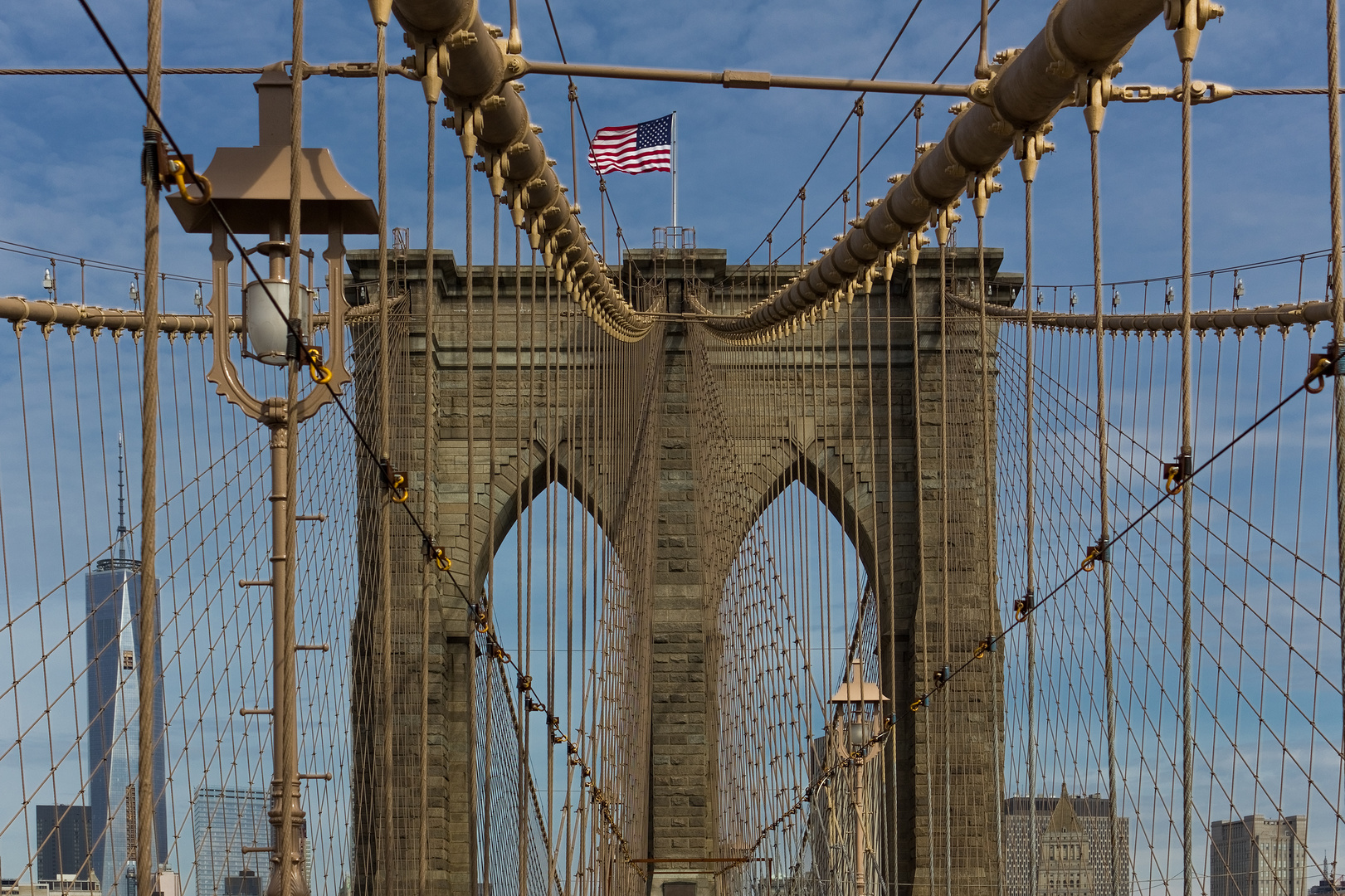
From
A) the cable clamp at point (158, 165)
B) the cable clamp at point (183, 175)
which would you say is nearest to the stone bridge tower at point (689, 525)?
the cable clamp at point (183, 175)

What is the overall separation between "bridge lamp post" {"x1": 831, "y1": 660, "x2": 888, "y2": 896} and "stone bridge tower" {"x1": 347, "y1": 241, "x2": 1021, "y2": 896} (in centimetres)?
400

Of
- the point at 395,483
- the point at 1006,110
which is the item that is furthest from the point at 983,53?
the point at 395,483

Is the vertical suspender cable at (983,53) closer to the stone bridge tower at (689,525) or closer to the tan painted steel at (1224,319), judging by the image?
the tan painted steel at (1224,319)

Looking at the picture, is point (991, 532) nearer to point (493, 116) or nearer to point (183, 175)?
point (493, 116)

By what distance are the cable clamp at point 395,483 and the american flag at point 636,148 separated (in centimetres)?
1240

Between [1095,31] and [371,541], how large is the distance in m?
11.9

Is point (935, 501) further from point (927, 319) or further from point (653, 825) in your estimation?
point (653, 825)

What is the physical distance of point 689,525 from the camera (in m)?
17.8

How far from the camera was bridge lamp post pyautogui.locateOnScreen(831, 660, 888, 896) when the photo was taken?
11.1 meters

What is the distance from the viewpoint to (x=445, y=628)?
17.7m

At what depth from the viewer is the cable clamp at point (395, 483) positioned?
4.95m

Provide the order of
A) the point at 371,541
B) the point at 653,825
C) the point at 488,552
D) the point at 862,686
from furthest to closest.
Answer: the point at 488,552, the point at 653,825, the point at 371,541, the point at 862,686

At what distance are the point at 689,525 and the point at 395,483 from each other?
12851 millimetres

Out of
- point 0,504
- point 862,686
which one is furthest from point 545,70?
point 862,686
